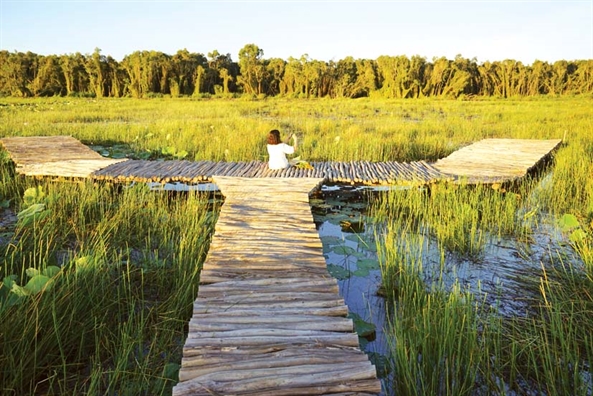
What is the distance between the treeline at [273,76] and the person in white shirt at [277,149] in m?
27.0

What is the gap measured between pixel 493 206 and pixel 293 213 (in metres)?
2.66

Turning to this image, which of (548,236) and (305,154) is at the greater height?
(305,154)

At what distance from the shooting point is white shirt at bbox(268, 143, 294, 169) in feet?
22.7

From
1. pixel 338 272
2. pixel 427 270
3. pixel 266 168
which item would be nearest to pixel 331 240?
pixel 338 272

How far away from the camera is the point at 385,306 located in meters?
3.38

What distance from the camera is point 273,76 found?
3475 cm

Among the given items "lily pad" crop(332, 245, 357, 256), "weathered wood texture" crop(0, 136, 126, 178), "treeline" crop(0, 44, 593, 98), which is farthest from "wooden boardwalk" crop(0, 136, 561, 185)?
"treeline" crop(0, 44, 593, 98)

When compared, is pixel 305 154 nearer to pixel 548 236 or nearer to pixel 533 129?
pixel 548 236

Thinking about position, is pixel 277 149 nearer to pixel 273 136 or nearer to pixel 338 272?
pixel 273 136

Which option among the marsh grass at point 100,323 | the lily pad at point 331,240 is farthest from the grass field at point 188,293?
the lily pad at point 331,240

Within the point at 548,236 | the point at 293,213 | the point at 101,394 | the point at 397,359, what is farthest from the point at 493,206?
the point at 101,394

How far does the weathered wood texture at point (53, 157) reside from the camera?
273 inches

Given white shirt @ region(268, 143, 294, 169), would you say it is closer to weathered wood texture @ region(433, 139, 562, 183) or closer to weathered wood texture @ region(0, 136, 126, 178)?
weathered wood texture @ region(433, 139, 562, 183)

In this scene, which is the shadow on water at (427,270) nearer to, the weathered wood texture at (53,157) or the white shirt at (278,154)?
the white shirt at (278,154)
